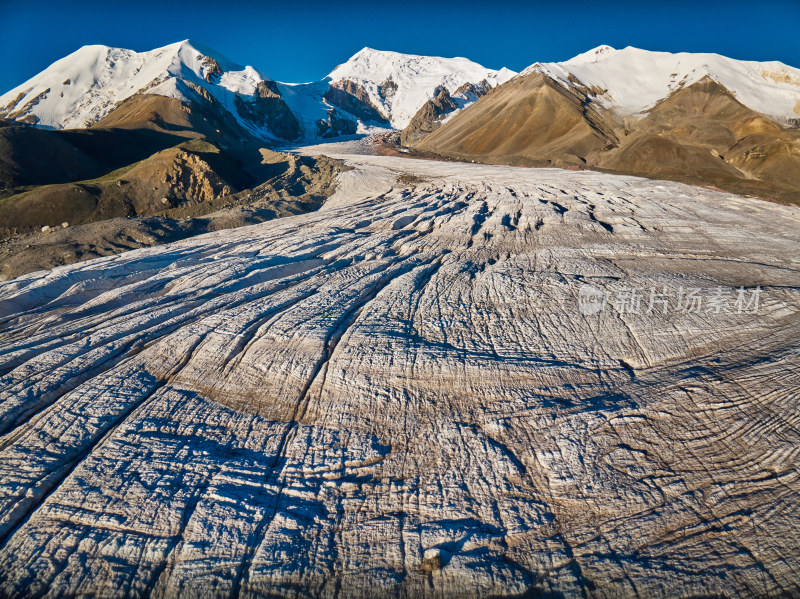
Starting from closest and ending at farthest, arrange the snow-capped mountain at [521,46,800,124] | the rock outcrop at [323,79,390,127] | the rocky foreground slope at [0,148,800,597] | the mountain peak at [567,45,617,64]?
the rocky foreground slope at [0,148,800,597] < the snow-capped mountain at [521,46,800,124] < the mountain peak at [567,45,617,64] < the rock outcrop at [323,79,390,127]

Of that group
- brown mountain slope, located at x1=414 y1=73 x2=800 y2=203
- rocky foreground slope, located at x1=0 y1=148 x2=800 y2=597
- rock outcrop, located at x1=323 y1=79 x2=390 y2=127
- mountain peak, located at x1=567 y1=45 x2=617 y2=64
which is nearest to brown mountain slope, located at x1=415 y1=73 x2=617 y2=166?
brown mountain slope, located at x1=414 y1=73 x2=800 y2=203

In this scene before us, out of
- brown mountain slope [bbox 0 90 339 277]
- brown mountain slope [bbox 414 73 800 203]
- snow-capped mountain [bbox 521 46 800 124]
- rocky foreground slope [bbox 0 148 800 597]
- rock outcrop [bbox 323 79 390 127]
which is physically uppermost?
rock outcrop [bbox 323 79 390 127]

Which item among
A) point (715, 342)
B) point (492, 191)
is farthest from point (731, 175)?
point (715, 342)

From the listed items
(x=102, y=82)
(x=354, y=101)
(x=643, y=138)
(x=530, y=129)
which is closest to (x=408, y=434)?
(x=643, y=138)

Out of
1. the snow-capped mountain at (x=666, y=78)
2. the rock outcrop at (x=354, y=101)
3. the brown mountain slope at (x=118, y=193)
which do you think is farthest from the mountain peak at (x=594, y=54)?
the brown mountain slope at (x=118, y=193)

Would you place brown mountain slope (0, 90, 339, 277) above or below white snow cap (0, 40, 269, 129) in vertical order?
below

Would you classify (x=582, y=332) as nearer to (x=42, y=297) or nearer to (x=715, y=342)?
(x=715, y=342)

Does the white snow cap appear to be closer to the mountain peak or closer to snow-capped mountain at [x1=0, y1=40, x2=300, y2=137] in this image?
snow-capped mountain at [x1=0, y1=40, x2=300, y2=137]
